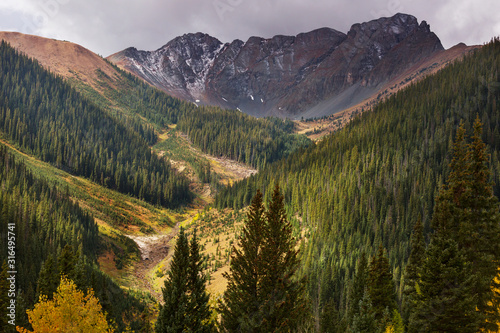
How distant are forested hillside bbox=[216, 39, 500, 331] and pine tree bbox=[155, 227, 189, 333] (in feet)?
168

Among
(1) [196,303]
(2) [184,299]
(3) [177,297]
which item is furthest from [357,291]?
(3) [177,297]

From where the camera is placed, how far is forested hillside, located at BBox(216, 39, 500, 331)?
92812 millimetres

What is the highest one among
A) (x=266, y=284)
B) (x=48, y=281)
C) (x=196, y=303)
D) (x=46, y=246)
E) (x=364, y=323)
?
(x=266, y=284)

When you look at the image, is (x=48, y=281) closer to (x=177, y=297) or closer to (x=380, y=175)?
(x=177, y=297)

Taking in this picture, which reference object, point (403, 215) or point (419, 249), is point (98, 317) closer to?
point (419, 249)

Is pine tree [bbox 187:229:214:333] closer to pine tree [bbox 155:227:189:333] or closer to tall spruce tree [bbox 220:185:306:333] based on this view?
pine tree [bbox 155:227:189:333]

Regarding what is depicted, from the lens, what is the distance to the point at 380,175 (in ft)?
404

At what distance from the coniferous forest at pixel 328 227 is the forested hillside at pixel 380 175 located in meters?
0.61

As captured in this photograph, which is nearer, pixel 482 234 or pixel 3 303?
pixel 482 234

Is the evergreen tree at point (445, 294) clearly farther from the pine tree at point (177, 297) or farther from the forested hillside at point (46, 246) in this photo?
the forested hillside at point (46, 246)

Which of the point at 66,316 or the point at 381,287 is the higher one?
the point at 381,287

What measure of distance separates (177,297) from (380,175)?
109m

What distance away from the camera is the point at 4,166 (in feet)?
336

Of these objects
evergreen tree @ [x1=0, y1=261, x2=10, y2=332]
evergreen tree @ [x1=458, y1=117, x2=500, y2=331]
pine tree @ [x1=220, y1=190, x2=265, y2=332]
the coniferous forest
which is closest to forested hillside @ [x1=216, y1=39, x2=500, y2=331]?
the coniferous forest
